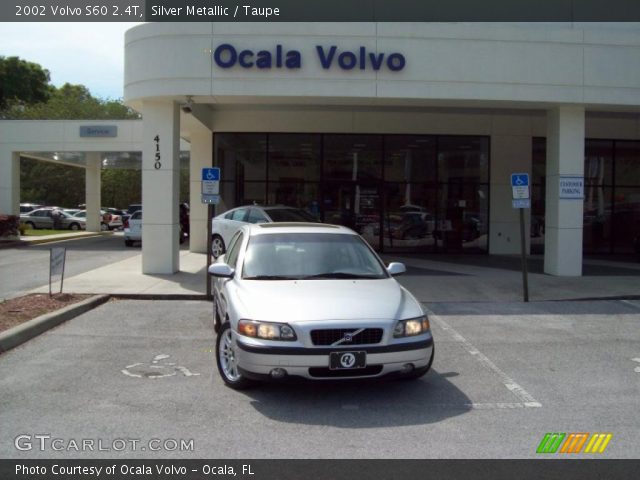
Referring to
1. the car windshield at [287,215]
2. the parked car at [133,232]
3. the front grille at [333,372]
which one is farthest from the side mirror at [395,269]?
the parked car at [133,232]

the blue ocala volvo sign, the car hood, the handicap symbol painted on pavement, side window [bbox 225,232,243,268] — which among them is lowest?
the handicap symbol painted on pavement

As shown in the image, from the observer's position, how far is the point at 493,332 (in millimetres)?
9188

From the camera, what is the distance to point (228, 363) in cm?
627

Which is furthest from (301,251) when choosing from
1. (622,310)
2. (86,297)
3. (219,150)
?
(219,150)

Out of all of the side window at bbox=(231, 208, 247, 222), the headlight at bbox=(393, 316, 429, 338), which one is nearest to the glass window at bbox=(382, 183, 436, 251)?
the side window at bbox=(231, 208, 247, 222)

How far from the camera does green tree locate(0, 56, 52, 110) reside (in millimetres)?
42062

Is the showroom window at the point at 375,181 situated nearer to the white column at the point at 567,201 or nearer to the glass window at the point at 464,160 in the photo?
the glass window at the point at 464,160

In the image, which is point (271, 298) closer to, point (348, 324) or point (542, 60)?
point (348, 324)

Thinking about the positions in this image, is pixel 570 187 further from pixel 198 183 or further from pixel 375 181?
pixel 198 183

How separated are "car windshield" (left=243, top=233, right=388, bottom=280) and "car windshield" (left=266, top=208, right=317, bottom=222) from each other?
8.28 m

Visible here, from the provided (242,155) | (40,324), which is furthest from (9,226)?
(40,324)

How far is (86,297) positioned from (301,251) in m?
5.73
